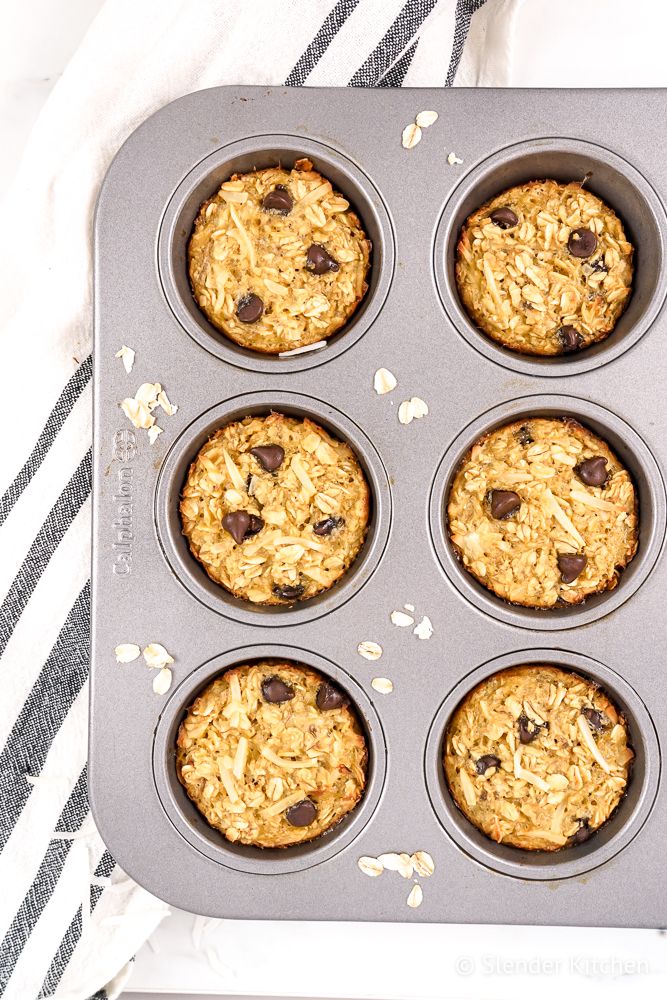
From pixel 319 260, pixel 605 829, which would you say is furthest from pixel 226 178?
pixel 605 829

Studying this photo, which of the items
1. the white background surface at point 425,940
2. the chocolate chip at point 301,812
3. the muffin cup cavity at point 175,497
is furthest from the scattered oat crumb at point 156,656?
the white background surface at point 425,940

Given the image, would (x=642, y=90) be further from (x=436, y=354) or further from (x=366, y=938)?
(x=366, y=938)

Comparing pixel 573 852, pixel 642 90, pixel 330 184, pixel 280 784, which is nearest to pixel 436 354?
pixel 330 184

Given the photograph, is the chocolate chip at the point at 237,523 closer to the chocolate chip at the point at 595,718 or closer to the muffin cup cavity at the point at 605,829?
the muffin cup cavity at the point at 605,829

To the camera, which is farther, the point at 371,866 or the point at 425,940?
the point at 425,940

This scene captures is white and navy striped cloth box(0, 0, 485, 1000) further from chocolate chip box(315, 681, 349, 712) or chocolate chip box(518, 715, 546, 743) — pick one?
chocolate chip box(518, 715, 546, 743)

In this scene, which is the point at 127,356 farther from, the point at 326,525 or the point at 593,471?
the point at 593,471
